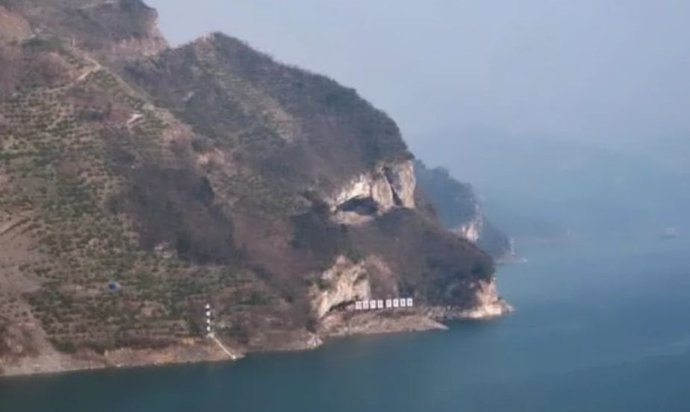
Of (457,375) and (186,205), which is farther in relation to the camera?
(186,205)

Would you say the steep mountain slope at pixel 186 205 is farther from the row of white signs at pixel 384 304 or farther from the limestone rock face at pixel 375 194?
the row of white signs at pixel 384 304

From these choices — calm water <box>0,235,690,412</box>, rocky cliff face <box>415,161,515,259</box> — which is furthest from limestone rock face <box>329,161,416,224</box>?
rocky cliff face <box>415,161,515,259</box>

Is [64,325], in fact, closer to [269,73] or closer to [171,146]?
[171,146]

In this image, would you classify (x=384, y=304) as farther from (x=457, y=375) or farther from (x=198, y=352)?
(x=198, y=352)

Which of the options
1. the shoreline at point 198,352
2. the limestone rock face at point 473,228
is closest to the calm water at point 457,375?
the shoreline at point 198,352

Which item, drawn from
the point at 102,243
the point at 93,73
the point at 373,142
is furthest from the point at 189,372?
the point at 373,142

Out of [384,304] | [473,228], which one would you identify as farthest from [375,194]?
[473,228]

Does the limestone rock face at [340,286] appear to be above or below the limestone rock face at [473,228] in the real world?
below
